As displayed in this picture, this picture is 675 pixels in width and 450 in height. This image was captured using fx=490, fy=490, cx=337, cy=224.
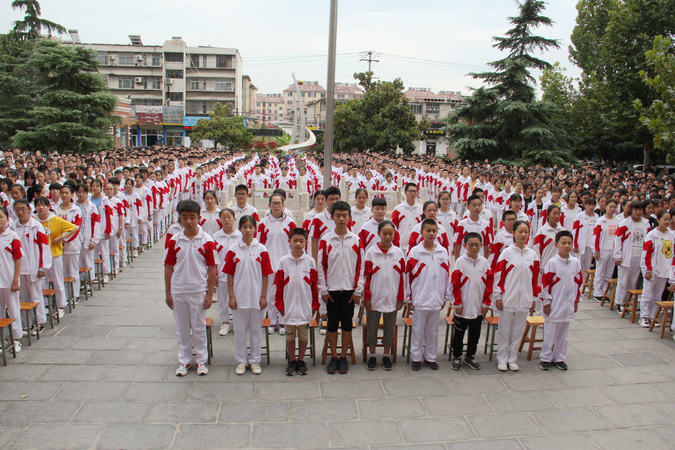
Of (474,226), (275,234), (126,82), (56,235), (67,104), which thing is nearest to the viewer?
(275,234)

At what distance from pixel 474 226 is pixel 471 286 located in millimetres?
2019

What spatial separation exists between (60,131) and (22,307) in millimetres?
21625

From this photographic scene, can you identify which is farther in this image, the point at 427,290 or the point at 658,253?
the point at 658,253

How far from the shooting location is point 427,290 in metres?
5.74

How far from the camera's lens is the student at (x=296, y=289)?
5551 millimetres

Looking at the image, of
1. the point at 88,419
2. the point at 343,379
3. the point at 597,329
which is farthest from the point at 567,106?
the point at 88,419

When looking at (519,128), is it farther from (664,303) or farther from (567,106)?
(664,303)

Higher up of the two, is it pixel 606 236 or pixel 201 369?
pixel 606 236

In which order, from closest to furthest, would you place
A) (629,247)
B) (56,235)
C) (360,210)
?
(56,235)
(360,210)
(629,247)

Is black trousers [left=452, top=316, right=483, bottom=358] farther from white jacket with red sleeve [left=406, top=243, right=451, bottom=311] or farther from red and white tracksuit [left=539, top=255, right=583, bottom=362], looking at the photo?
red and white tracksuit [left=539, top=255, right=583, bottom=362]

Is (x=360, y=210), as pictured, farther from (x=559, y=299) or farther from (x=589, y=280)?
(x=589, y=280)

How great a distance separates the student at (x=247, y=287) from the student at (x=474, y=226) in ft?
10.7

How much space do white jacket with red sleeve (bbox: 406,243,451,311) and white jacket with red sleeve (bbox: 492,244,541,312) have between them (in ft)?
2.06

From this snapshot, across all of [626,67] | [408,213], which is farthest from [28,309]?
[626,67]
